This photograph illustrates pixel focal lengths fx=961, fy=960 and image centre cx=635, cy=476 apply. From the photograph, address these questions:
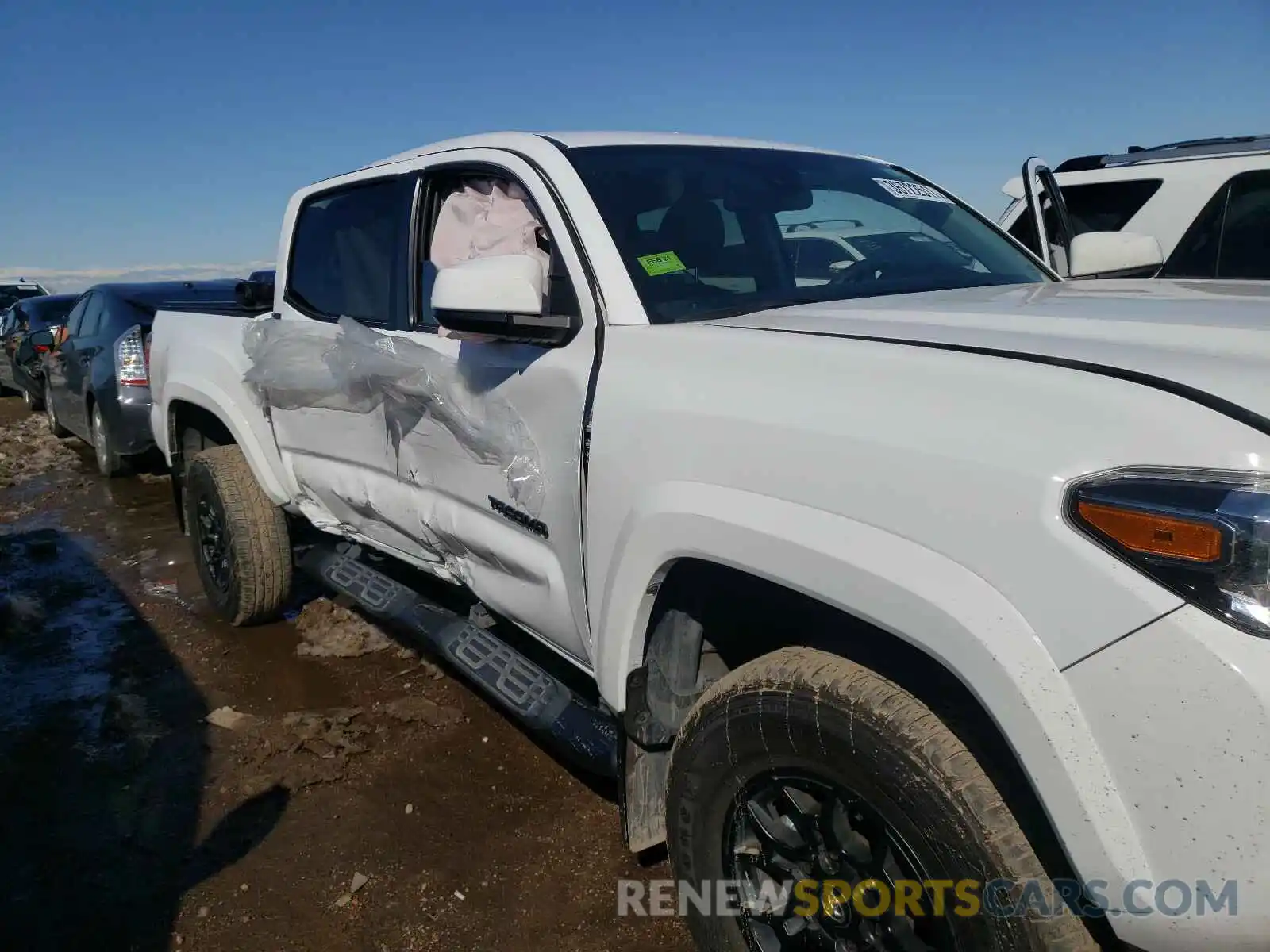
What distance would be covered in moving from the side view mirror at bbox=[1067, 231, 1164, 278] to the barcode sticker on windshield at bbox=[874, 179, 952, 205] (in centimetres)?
47

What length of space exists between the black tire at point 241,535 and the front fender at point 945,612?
2.98 metres

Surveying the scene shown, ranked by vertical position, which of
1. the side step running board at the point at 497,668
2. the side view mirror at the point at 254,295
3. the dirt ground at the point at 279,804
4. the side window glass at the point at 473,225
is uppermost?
the side window glass at the point at 473,225

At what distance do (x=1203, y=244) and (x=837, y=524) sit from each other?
16.7ft

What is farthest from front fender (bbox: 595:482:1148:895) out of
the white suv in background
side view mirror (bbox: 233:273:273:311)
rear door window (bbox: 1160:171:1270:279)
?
rear door window (bbox: 1160:171:1270:279)

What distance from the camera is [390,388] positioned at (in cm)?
308

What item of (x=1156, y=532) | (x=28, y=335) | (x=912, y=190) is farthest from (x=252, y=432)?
(x=28, y=335)

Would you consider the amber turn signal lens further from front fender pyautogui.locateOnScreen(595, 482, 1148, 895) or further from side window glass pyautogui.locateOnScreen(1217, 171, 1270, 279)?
side window glass pyautogui.locateOnScreen(1217, 171, 1270, 279)

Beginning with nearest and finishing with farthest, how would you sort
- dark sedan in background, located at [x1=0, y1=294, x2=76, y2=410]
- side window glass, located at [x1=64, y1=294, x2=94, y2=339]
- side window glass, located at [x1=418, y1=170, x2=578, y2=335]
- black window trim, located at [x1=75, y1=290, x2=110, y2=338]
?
side window glass, located at [x1=418, y1=170, x2=578, y2=335]
black window trim, located at [x1=75, y1=290, x2=110, y2=338]
side window glass, located at [x1=64, y1=294, x2=94, y2=339]
dark sedan in background, located at [x1=0, y1=294, x2=76, y2=410]

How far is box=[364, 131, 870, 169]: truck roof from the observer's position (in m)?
2.81

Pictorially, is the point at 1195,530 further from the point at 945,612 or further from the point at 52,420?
the point at 52,420

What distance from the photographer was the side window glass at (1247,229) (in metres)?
5.25

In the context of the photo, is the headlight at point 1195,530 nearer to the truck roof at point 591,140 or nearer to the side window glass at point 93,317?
the truck roof at point 591,140

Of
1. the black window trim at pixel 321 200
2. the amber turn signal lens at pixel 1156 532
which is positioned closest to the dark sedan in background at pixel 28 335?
the black window trim at pixel 321 200

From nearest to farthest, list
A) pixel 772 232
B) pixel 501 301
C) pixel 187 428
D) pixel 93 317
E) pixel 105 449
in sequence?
pixel 501 301 → pixel 772 232 → pixel 187 428 → pixel 105 449 → pixel 93 317
